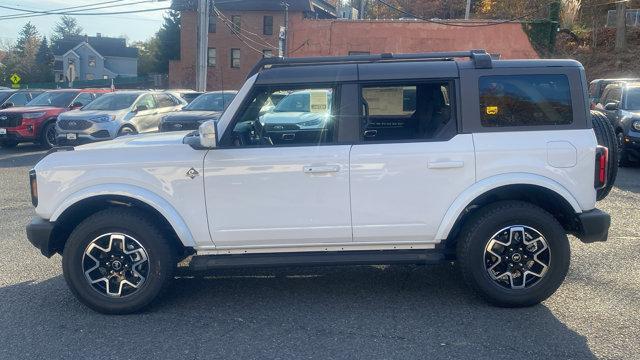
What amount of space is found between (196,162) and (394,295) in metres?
2.06

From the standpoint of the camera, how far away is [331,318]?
490 centimetres

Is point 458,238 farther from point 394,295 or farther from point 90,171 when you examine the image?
point 90,171

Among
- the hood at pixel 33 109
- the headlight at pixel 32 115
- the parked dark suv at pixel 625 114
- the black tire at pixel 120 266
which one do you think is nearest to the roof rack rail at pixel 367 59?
the black tire at pixel 120 266

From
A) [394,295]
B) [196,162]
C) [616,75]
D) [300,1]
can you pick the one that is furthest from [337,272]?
[300,1]

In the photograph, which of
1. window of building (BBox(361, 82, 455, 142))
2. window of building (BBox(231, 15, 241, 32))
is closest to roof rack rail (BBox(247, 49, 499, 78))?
window of building (BBox(361, 82, 455, 142))

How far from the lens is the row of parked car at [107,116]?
1522cm

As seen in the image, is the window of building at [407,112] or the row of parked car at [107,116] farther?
the row of parked car at [107,116]

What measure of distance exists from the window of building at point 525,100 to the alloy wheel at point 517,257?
88cm

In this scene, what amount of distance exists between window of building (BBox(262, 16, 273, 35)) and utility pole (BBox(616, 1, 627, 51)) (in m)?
25.1

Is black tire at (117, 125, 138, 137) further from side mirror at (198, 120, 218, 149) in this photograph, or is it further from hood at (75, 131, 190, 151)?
side mirror at (198, 120, 218, 149)

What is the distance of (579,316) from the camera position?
487cm

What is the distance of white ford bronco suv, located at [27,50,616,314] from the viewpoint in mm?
4867

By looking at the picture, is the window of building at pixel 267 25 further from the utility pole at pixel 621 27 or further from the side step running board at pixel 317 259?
the side step running board at pixel 317 259

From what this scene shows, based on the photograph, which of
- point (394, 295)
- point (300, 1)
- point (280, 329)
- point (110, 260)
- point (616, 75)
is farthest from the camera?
point (300, 1)
